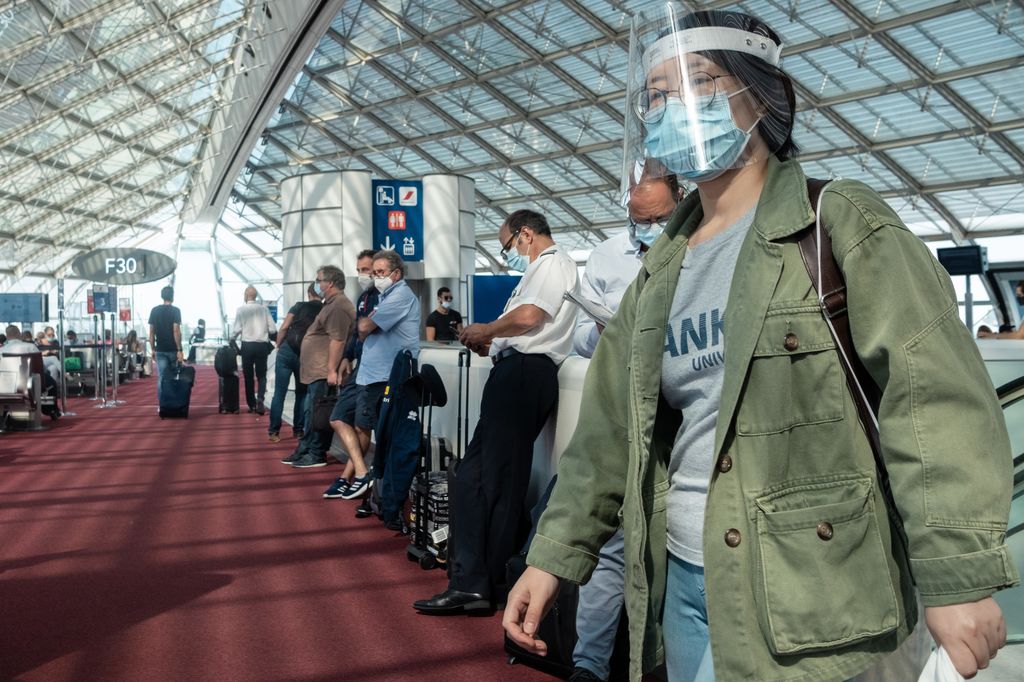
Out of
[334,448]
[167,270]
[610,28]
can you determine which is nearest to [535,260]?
[334,448]

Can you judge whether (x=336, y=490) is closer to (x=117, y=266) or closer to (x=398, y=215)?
(x=398, y=215)

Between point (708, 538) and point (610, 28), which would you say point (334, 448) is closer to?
point (708, 538)

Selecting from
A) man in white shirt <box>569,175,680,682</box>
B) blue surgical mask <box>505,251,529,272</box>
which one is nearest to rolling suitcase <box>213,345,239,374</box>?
blue surgical mask <box>505,251,529,272</box>

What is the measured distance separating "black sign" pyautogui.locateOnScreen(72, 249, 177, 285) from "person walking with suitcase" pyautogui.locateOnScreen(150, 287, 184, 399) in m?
1.85

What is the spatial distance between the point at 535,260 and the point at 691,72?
2819mm

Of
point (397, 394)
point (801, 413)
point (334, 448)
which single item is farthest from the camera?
point (334, 448)

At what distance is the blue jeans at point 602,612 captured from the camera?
3.17m

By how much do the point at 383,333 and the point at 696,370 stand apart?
497cm

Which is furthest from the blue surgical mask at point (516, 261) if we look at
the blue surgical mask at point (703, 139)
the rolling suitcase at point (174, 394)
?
the rolling suitcase at point (174, 394)

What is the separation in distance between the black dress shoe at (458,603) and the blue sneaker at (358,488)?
2558 mm

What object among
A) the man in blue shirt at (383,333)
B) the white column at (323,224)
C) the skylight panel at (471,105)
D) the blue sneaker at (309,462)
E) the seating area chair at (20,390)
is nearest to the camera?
the man in blue shirt at (383,333)

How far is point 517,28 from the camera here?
24266mm

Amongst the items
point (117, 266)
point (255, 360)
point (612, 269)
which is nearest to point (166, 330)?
point (255, 360)

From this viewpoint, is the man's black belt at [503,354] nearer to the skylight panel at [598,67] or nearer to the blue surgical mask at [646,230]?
the blue surgical mask at [646,230]
